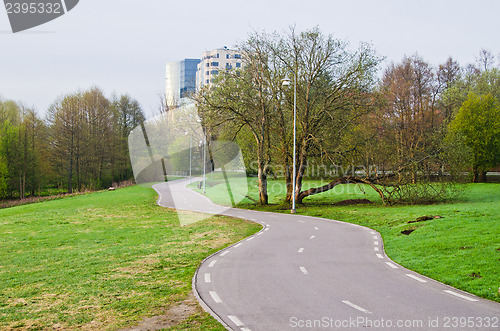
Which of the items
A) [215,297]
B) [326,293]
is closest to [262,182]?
[326,293]

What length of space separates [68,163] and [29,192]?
21.6ft

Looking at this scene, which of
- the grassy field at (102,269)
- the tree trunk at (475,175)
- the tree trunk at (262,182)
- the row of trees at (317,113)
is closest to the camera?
the grassy field at (102,269)

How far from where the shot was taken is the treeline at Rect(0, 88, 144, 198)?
165 ft

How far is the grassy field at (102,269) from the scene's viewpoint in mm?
6645

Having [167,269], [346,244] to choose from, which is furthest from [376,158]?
[167,269]

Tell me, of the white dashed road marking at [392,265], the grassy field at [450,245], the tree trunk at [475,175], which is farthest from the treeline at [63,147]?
the white dashed road marking at [392,265]

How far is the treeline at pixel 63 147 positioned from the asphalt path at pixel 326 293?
158 feet

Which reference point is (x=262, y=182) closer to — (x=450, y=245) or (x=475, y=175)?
(x=450, y=245)

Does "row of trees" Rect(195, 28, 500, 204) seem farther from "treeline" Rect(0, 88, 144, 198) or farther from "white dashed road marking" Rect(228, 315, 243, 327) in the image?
"treeline" Rect(0, 88, 144, 198)

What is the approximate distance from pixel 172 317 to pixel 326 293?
127 inches

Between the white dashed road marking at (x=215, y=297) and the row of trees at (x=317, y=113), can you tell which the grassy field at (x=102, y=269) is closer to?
the white dashed road marking at (x=215, y=297)

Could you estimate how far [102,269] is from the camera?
10.5 meters

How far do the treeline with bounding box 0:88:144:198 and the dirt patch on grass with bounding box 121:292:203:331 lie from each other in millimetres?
49750

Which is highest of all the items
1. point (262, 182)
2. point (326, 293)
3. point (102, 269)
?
point (262, 182)
